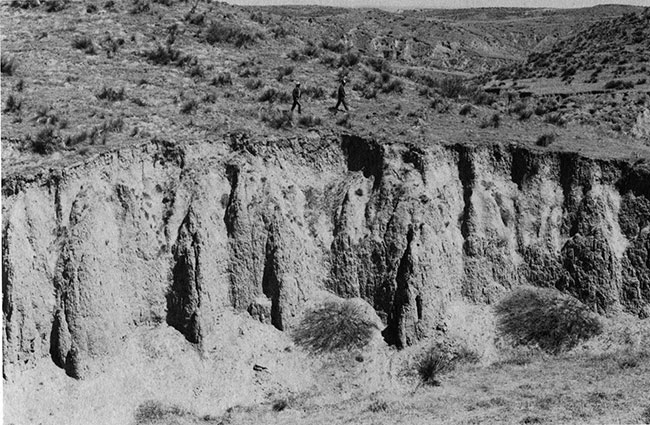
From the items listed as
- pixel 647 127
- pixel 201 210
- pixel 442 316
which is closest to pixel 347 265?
pixel 442 316

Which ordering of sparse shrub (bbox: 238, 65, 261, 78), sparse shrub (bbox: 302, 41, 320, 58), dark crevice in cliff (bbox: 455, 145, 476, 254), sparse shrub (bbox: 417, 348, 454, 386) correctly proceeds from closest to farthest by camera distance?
sparse shrub (bbox: 417, 348, 454, 386) < dark crevice in cliff (bbox: 455, 145, 476, 254) < sparse shrub (bbox: 238, 65, 261, 78) < sparse shrub (bbox: 302, 41, 320, 58)

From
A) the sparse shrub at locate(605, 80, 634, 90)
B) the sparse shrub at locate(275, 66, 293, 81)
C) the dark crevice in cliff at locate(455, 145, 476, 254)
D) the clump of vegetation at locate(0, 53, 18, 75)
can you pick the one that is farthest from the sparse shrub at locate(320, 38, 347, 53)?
the sparse shrub at locate(605, 80, 634, 90)

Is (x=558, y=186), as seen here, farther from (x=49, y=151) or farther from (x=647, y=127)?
(x=49, y=151)

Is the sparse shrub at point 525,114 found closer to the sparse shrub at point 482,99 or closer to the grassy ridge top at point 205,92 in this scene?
the grassy ridge top at point 205,92

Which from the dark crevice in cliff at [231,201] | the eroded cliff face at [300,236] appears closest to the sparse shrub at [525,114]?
the eroded cliff face at [300,236]

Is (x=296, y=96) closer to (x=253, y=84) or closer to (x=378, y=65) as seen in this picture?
(x=253, y=84)

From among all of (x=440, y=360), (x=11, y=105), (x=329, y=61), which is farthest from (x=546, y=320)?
(x=11, y=105)

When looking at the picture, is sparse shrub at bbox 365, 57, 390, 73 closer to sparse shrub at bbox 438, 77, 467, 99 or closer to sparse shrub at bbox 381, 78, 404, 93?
sparse shrub at bbox 438, 77, 467, 99

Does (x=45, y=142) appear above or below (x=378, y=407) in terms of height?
above
